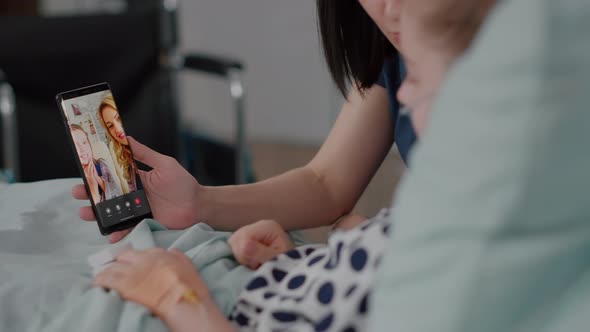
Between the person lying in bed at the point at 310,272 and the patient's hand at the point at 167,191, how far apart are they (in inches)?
6.8

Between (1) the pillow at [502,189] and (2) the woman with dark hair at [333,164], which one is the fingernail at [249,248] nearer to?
(2) the woman with dark hair at [333,164]

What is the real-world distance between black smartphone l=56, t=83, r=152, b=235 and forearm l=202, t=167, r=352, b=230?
10cm

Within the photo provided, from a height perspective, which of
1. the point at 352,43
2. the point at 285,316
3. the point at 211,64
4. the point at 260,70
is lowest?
the point at 260,70

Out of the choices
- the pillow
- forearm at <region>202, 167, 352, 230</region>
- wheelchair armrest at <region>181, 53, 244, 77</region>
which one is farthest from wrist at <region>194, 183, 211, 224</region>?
wheelchair armrest at <region>181, 53, 244, 77</region>

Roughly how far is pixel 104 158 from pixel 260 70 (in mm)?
2547

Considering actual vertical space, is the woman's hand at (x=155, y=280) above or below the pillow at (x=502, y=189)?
below

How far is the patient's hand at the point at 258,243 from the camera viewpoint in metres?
0.80

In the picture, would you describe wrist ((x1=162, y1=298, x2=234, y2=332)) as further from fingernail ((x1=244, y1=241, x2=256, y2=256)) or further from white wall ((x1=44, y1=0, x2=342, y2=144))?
white wall ((x1=44, y1=0, x2=342, y2=144))

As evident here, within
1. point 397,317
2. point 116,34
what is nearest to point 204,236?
point 397,317

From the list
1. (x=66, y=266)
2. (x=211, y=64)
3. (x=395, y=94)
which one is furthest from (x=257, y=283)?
(x=211, y=64)

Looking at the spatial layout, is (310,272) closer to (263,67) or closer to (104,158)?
(104,158)

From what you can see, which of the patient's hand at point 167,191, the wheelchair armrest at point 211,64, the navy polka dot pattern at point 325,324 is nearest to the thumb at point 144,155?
the patient's hand at point 167,191

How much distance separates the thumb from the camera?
3.15 feet

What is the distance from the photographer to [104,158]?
92 centimetres
